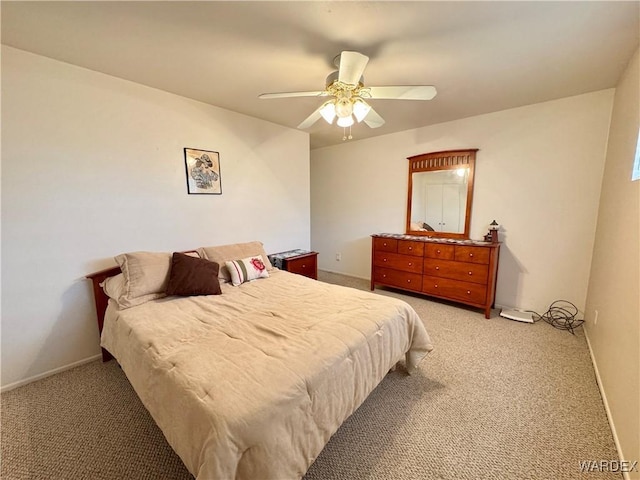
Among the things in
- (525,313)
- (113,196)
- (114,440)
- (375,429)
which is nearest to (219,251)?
(113,196)

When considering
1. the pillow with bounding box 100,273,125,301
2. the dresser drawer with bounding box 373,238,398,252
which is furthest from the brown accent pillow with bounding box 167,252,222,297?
the dresser drawer with bounding box 373,238,398,252

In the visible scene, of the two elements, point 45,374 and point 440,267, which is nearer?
point 45,374

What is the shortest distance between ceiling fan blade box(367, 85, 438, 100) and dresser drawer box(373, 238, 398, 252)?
2100 mm

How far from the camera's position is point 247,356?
1282mm

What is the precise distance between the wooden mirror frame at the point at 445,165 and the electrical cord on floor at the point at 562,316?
1.18 metres

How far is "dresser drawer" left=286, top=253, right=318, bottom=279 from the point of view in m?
3.36

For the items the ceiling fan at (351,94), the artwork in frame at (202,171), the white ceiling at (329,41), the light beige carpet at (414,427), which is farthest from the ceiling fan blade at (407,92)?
the light beige carpet at (414,427)

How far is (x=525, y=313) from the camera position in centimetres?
304

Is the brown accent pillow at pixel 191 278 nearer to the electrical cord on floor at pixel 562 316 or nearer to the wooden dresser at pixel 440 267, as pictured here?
the wooden dresser at pixel 440 267

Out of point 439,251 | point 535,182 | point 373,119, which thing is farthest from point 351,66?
point 535,182

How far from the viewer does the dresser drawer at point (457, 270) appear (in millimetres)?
2967

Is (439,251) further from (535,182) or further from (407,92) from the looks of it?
(407,92)

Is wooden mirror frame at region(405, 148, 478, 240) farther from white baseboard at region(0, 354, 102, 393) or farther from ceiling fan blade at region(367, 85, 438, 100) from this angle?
white baseboard at region(0, 354, 102, 393)

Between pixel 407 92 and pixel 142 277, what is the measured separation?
8.04ft
